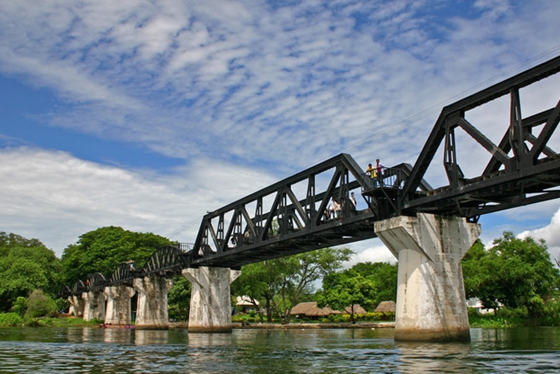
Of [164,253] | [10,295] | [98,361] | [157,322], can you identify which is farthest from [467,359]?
[10,295]

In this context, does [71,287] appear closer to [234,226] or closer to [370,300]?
[370,300]

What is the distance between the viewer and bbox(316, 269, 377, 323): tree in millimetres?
77375

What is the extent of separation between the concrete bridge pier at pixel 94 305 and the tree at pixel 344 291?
5304 centimetres

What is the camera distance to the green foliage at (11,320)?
84438 mm

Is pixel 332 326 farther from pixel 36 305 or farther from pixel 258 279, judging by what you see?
pixel 36 305

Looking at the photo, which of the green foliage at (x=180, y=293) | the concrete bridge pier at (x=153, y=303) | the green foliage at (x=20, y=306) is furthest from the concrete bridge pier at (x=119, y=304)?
the concrete bridge pier at (x=153, y=303)

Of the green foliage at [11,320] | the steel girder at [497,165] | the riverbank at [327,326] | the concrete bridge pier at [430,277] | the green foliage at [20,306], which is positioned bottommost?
the riverbank at [327,326]

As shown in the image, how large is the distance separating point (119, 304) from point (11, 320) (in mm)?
18680

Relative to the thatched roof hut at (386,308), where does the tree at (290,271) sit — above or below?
above

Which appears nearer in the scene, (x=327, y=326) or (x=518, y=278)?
(x=518, y=278)

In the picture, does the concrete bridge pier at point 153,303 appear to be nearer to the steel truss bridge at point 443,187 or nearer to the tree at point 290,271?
the tree at point 290,271

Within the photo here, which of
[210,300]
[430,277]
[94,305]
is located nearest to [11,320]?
[94,305]

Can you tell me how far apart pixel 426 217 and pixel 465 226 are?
273 centimetres

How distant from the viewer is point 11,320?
8488 cm
